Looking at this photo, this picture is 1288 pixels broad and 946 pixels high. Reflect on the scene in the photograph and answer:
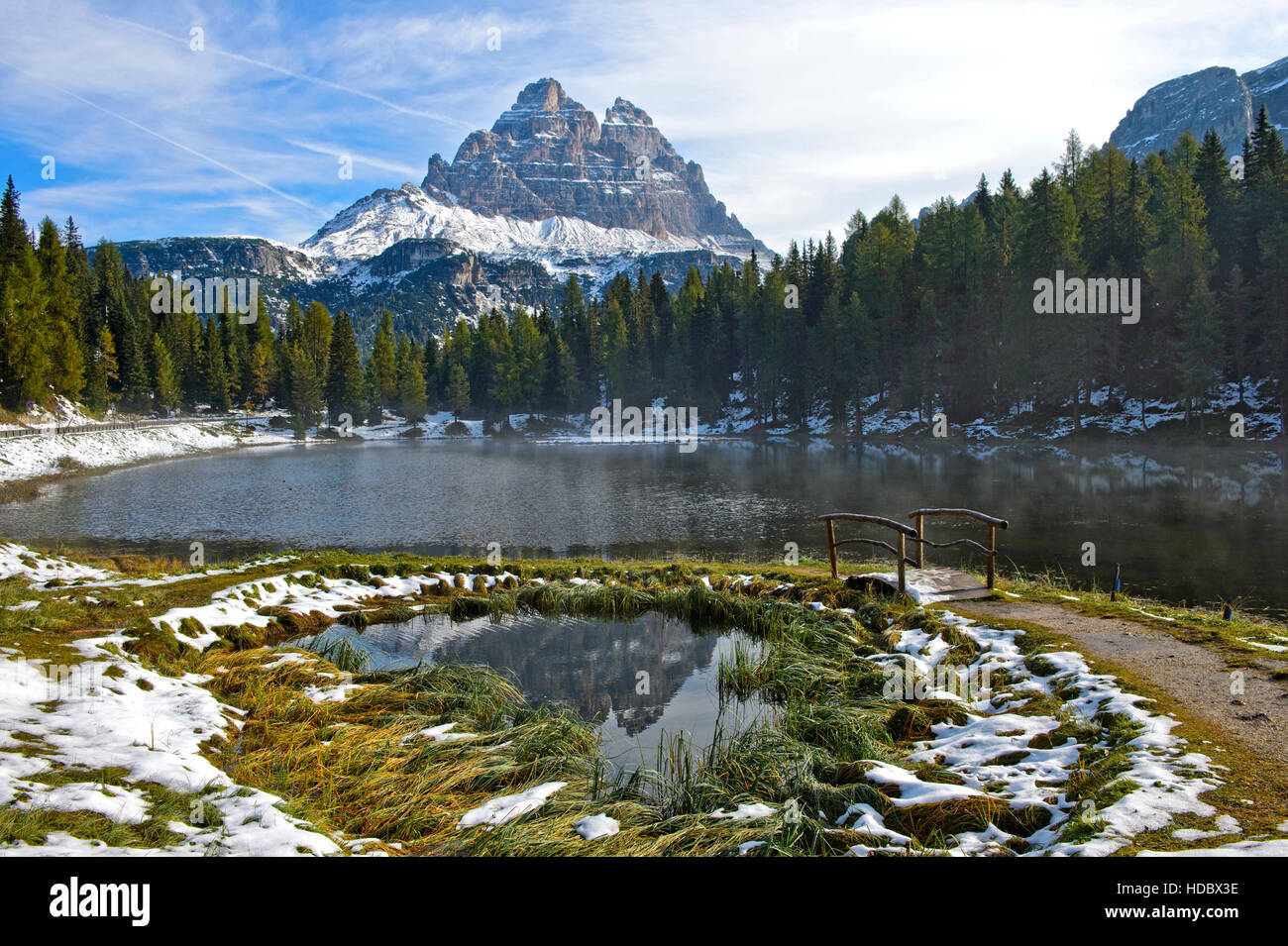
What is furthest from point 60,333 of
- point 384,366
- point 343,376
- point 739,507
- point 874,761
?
point 874,761

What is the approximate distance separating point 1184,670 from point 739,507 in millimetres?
24864

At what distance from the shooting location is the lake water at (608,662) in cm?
974

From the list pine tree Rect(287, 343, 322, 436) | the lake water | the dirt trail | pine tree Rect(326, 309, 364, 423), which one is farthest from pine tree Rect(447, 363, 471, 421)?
the dirt trail

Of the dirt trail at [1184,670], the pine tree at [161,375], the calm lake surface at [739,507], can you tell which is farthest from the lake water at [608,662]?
the pine tree at [161,375]

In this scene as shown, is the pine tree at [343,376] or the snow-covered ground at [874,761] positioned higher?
the pine tree at [343,376]

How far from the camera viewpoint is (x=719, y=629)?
573 inches

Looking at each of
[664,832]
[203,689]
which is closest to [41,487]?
[203,689]

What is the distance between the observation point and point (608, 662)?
490 inches

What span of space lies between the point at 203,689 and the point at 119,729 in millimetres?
2102

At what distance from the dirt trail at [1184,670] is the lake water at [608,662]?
16.4 ft

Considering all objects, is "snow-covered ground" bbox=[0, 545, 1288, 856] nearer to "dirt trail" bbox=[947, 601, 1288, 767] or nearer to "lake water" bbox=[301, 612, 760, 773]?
"dirt trail" bbox=[947, 601, 1288, 767]

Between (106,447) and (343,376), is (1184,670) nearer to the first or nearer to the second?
(106,447)

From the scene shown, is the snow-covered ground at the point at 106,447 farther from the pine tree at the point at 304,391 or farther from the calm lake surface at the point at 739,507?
the pine tree at the point at 304,391

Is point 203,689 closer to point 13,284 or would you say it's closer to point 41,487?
point 41,487
